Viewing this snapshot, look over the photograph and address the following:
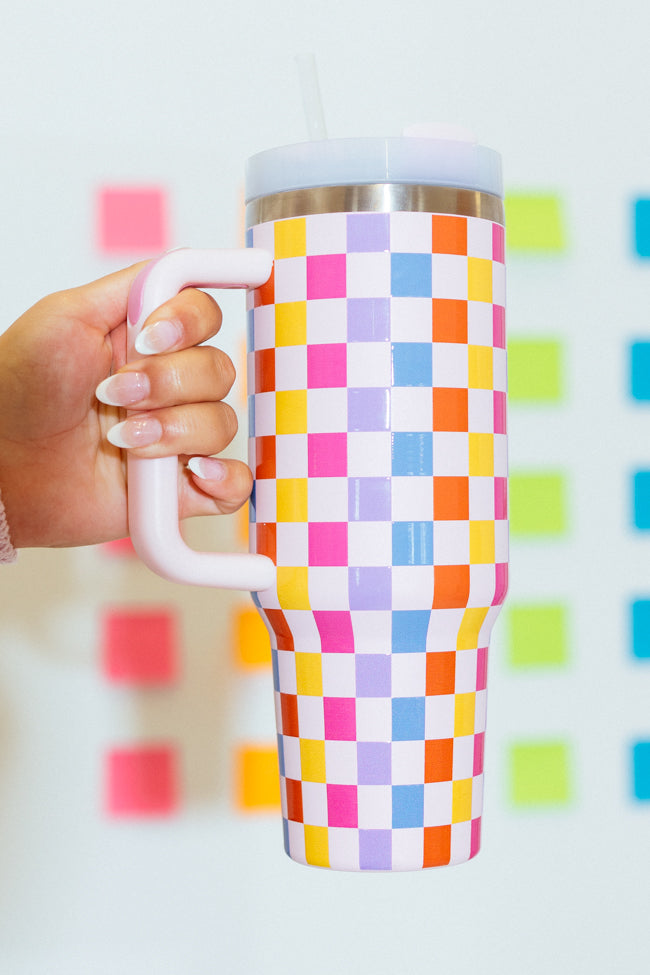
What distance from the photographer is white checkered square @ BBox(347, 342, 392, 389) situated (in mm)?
543

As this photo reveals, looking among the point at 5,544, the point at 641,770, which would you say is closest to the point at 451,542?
the point at 5,544

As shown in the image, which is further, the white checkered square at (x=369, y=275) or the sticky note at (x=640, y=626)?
the sticky note at (x=640, y=626)

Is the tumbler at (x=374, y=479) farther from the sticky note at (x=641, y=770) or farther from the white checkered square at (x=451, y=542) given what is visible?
the sticky note at (x=641, y=770)

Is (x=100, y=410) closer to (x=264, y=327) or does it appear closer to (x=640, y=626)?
(x=264, y=327)

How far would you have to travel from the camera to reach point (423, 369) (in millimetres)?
547

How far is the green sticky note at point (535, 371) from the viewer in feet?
3.64

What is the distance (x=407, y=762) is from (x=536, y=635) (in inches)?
23.0

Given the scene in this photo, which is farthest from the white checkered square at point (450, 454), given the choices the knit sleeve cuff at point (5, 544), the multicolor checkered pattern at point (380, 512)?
the knit sleeve cuff at point (5, 544)

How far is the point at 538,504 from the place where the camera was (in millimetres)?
1118

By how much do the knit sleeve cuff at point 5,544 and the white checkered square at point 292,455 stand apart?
0.96ft

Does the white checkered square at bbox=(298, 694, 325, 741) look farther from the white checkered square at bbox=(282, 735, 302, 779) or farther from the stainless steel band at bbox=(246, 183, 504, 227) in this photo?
the stainless steel band at bbox=(246, 183, 504, 227)

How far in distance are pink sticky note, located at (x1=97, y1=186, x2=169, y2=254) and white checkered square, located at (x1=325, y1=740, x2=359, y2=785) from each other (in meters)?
0.63

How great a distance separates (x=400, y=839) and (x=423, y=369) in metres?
0.24

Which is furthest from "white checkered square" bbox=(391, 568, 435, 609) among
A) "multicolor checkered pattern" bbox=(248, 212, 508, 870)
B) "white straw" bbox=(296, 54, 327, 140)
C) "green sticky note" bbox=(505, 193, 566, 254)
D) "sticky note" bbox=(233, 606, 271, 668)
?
"green sticky note" bbox=(505, 193, 566, 254)
